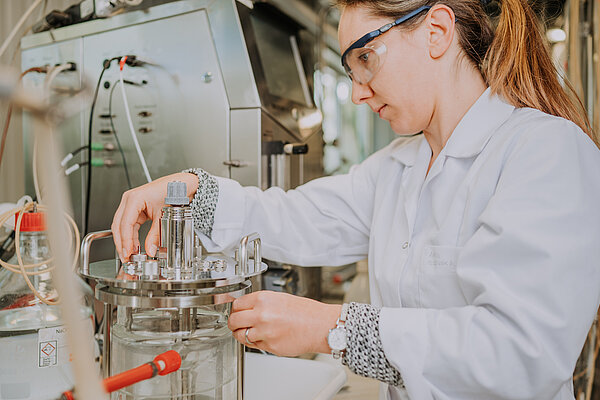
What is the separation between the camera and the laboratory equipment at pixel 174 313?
726 millimetres

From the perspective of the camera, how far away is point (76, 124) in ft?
4.11

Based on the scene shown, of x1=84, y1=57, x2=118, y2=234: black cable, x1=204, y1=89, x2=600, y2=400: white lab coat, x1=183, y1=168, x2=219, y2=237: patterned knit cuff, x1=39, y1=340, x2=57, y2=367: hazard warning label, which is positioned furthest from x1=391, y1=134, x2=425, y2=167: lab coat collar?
x1=39, y1=340, x2=57, y2=367: hazard warning label

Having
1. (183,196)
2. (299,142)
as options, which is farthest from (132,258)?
(299,142)

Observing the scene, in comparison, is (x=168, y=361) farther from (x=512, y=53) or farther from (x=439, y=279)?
(x=512, y=53)

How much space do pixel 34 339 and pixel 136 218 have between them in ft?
0.93

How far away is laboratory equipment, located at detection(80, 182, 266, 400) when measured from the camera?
73 centimetres

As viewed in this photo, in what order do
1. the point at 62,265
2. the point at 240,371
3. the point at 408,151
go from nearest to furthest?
the point at 62,265, the point at 240,371, the point at 408,151

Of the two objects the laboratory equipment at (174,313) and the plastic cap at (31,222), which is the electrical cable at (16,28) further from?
the laboratory equipment at (174,313)

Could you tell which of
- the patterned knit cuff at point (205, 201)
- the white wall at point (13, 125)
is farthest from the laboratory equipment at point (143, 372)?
the white wall at point (13, 125)

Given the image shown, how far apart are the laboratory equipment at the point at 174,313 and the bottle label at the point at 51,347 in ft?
0.63

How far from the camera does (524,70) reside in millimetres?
973

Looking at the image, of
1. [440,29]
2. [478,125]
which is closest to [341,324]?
[478,125]

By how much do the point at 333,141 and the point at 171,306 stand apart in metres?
2.28

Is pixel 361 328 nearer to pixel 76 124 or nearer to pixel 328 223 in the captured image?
pixel 328 223
